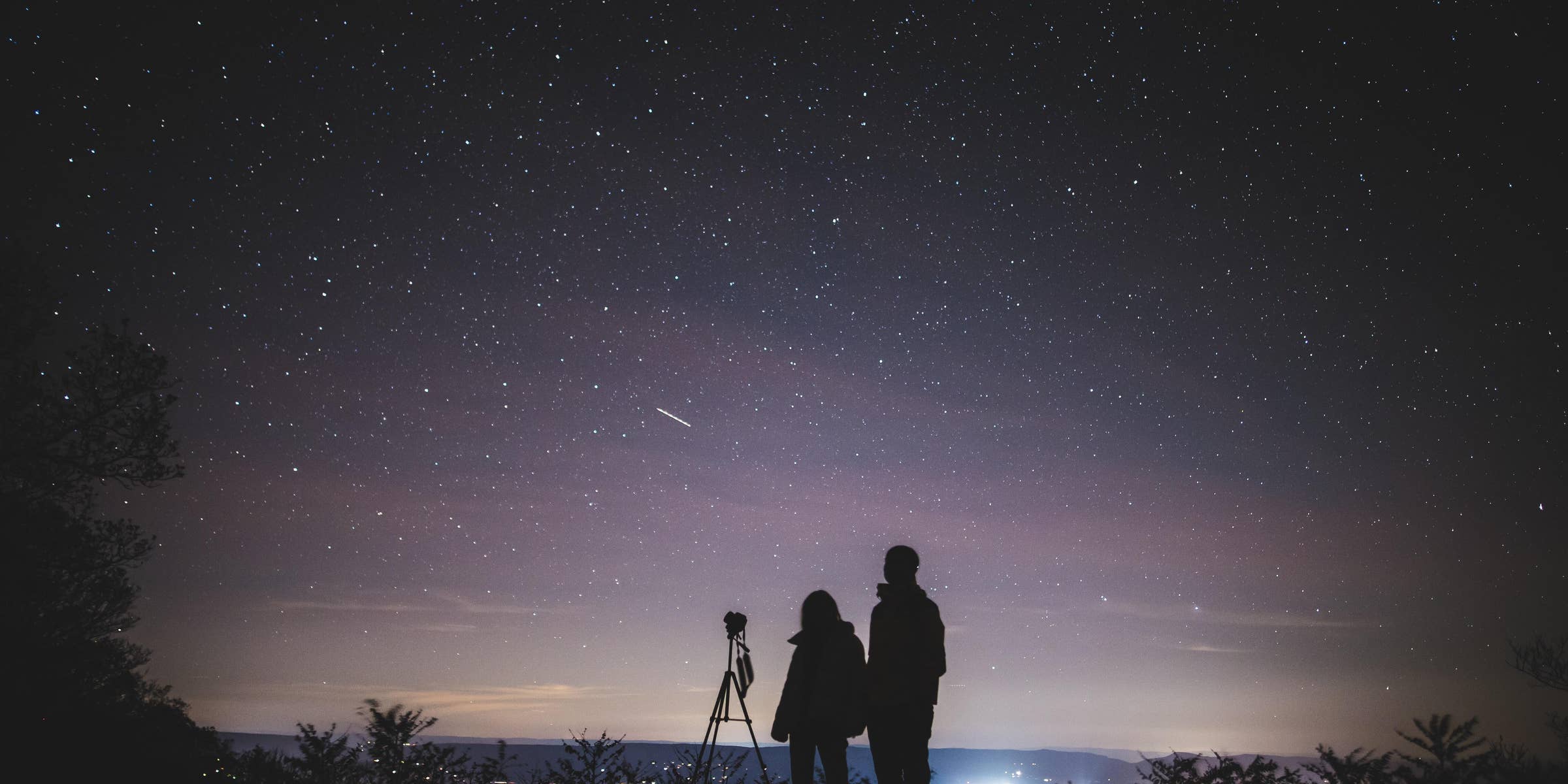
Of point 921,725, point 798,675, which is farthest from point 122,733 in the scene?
point 921,725

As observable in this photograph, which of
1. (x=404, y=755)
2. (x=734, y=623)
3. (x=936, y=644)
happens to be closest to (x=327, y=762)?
(x=404, y=755)

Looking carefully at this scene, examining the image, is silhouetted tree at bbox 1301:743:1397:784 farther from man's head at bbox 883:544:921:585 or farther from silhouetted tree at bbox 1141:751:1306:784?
man's head at bbox 883:544:921:585

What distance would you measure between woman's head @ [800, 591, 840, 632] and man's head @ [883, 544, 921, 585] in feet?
2.01

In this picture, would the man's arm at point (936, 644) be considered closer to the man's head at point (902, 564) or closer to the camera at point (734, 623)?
the man's head at point (902, 564)

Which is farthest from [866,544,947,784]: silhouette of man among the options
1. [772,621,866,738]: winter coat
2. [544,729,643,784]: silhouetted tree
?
[544,729,643,784]: silhouetted tree

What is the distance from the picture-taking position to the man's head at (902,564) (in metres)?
3.95

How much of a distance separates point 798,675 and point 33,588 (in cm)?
941

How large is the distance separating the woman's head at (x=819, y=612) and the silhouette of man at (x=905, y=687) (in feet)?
1.77

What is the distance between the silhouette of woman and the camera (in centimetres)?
420

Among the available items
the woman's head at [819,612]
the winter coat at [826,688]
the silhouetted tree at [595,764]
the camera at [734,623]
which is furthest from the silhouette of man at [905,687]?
the silhouetted tree at [595,764]

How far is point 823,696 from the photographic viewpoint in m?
4.20

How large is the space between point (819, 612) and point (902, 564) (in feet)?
2.51

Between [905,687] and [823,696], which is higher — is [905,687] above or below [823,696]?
above

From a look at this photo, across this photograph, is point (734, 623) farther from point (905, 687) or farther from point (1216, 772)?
point (1216, 772)
